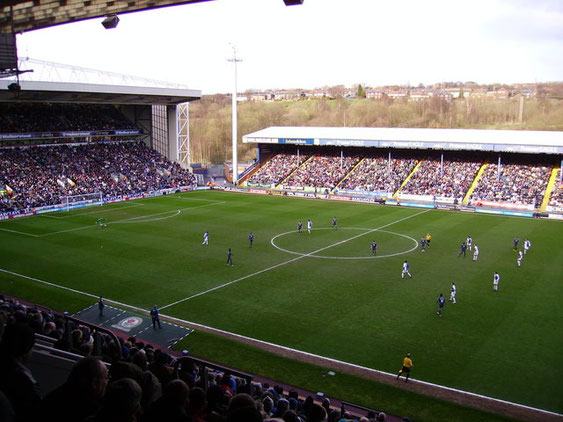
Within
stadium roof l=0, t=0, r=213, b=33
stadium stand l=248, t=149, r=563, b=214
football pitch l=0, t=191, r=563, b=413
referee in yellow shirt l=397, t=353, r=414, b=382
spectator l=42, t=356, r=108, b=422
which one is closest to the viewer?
spectator l=42, t=356, r=108, b=422

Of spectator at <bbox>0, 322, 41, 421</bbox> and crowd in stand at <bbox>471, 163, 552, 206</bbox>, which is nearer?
spectator at <bbox>0, 322, 41, 421</bbox>

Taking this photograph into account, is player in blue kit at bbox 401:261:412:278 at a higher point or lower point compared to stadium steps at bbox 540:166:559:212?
lower

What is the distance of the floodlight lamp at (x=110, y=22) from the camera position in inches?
590

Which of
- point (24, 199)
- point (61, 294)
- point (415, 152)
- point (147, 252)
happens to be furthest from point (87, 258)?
point (415, 152)

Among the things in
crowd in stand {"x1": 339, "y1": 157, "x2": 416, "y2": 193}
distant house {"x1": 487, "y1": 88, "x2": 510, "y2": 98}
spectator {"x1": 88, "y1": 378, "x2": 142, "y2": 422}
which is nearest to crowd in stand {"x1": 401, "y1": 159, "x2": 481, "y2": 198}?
crowd in stand {"x1": 339, "y1": 157, "x2": 416, "y2": 193}

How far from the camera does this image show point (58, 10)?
15.4 m

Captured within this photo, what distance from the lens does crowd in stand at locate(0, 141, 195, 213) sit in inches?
2092

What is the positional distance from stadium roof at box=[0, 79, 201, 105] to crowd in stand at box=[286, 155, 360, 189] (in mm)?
17444

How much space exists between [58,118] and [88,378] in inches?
2670

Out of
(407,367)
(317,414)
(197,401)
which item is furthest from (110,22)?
(407,367)

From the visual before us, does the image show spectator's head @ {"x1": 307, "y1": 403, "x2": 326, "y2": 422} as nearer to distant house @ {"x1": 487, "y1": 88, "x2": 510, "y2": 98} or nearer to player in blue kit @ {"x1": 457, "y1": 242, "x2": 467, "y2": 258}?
player in blue kit @ {"x1": 457, "y1": 242, "x2": 467, "y2": 258}

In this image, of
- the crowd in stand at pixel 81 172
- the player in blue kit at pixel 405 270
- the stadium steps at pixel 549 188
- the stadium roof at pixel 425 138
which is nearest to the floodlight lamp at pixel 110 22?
the player in blue kit at pixel 405 270

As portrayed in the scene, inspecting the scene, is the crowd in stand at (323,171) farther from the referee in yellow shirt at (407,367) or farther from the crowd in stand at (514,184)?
the referee in yellow shirt at (407,367)

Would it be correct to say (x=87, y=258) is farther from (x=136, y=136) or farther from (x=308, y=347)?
(x=136, y=136)
